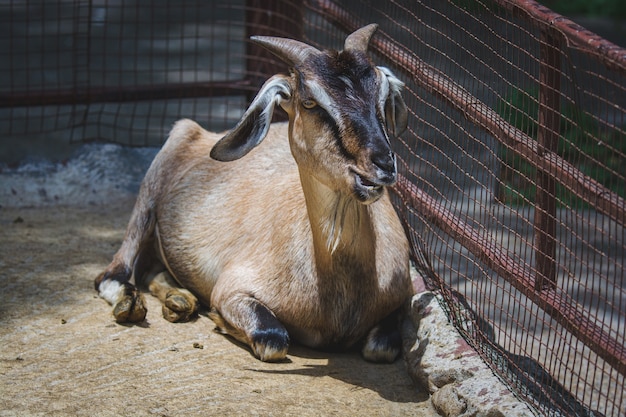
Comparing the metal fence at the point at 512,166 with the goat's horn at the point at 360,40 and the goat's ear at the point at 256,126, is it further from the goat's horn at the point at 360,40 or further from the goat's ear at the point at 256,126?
the goat's ear at the point at 256,126

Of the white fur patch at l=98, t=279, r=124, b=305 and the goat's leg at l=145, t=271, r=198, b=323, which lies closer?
the goat's leg at l=145, t=271, r=198, b=323

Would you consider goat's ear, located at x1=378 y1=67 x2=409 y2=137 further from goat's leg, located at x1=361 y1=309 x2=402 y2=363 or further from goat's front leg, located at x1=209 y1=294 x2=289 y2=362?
goat's front leg, located at x1=209 y1=294 x2=289 y2=362

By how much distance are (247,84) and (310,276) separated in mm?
3367

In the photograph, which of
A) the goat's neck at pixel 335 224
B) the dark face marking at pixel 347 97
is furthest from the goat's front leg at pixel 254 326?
the dark face marking at pixel 347 97

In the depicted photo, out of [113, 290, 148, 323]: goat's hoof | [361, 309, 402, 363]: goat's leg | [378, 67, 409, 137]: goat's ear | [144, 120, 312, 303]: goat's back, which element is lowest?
[113, 290, 148, 323]: goat's hoof

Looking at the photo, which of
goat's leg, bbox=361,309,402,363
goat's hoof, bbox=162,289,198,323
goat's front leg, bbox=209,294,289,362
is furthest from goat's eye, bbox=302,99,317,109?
goat's hoof, bbox=162,289,198,323

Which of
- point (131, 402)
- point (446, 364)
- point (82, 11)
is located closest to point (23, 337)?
point (131, 402)

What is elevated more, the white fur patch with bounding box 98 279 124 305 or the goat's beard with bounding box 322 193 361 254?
the goat's beard with bounding box 322 193 361 254

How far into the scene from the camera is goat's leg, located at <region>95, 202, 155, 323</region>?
5562 mm

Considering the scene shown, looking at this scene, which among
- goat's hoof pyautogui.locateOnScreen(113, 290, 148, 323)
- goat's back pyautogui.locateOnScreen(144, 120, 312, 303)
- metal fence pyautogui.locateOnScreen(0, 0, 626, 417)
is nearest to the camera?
metal fence pyautogui.locateOnScreen(0, 0, 626, 417)

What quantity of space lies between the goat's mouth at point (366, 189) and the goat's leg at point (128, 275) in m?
1.59

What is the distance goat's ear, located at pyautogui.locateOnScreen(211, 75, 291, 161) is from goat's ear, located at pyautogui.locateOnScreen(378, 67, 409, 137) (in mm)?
551

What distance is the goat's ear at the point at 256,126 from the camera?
5.06 meters

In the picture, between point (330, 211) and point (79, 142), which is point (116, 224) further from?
point (330, 211)
